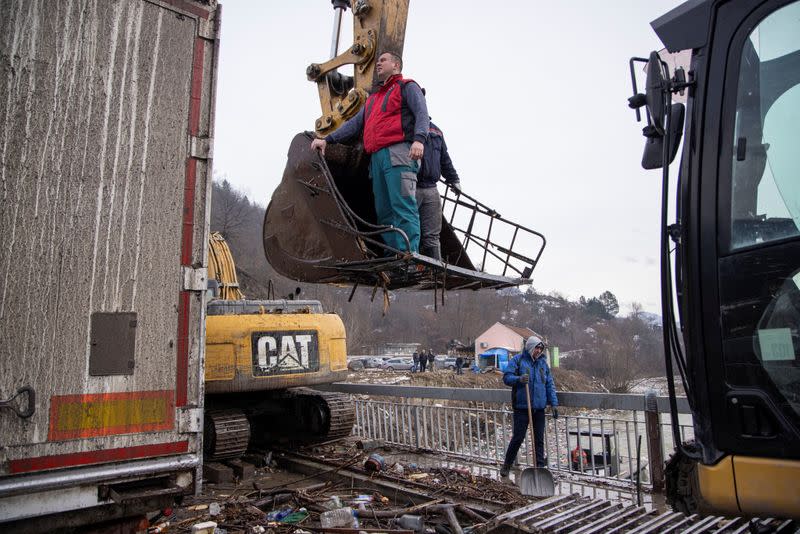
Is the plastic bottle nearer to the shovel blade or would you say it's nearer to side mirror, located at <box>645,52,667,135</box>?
the shovel blade

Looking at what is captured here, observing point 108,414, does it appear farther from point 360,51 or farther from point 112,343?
point 360,51

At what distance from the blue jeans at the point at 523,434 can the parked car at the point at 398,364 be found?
3757 cm

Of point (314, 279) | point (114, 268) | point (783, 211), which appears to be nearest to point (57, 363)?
point (114, 268)

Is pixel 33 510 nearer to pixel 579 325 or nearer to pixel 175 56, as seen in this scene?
pixel 175 56

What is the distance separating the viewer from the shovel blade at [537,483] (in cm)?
596

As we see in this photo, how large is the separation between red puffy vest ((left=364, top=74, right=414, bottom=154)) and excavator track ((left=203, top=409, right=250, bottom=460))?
12.9 feet

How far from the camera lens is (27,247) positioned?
8.89 feet

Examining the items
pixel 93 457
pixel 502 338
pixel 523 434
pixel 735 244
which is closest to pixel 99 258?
pixel 93 457

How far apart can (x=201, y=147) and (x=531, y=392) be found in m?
4.91

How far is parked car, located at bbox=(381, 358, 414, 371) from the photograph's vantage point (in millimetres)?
45031

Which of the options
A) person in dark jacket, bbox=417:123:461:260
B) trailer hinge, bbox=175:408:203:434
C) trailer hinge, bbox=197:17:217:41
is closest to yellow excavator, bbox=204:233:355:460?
person in dark jacket, bbox=417:123:461:260

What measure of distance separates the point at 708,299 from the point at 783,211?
1.46ft

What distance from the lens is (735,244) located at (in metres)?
2.56

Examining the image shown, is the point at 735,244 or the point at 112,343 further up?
the point at 735,244
